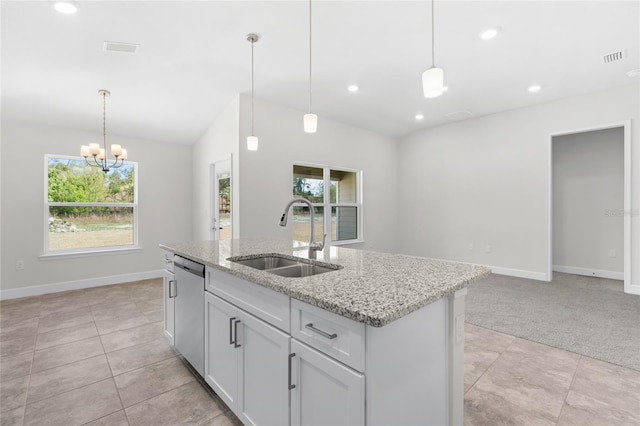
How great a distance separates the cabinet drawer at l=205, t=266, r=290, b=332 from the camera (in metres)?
1.32

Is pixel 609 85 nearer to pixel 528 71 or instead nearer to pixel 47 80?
pixel 528 71

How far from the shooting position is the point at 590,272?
16.5 feet

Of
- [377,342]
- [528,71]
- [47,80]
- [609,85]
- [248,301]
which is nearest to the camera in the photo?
[377,342]

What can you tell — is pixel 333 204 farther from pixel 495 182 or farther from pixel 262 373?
pixel 262 373

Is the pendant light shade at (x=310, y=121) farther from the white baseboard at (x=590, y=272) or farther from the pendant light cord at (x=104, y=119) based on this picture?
the white baseboard at (x=590, y=272)

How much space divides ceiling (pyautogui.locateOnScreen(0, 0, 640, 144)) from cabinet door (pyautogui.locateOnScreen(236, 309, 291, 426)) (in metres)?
2.65

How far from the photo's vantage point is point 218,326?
1.80m

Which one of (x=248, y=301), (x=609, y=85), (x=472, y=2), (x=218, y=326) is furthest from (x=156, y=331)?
(x=609, y=85)

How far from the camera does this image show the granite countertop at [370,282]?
101 cm

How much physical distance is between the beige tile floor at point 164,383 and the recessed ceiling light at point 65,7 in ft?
9.35

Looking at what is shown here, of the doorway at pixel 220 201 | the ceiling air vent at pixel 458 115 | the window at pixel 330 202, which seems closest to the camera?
the doorway at pixel 220 201

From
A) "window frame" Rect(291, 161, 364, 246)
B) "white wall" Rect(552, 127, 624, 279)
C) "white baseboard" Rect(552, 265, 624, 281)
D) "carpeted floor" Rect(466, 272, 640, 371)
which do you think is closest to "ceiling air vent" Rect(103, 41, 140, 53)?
"window frame" Rect(291, 161, 364, 246)

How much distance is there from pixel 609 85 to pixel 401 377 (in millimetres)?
5196


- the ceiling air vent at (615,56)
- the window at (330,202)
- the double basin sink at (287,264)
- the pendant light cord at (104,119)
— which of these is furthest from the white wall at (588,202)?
the pendant light cord at (104,119)
